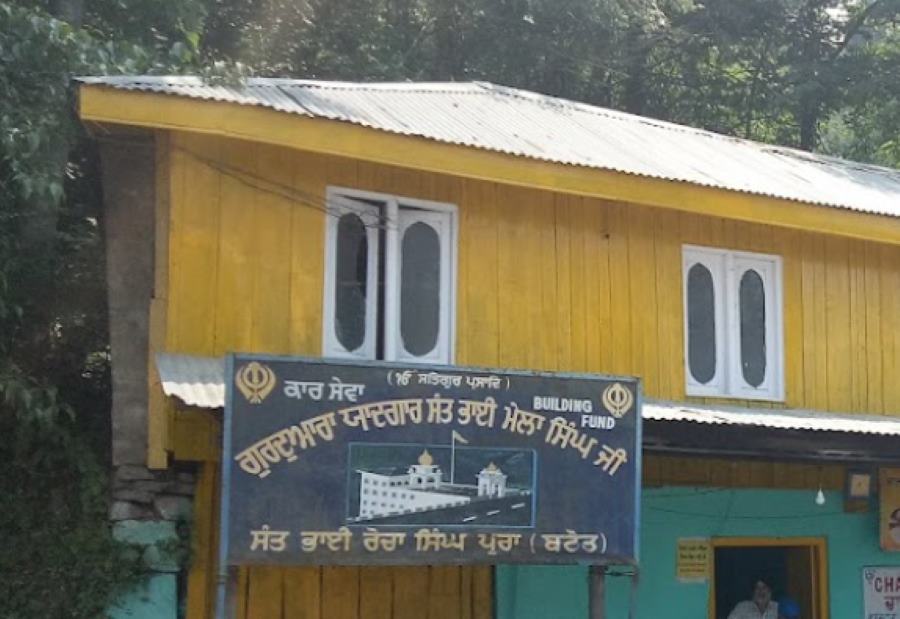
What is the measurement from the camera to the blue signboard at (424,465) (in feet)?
19.7

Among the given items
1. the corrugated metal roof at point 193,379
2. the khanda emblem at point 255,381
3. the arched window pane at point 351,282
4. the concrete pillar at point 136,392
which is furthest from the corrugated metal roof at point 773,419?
the concrete pillar at point 136,392

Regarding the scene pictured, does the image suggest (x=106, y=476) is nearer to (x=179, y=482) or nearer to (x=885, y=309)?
(x=179, y=482)

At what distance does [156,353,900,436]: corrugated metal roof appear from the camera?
6.30 metres

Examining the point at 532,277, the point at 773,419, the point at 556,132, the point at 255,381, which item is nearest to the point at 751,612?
the point at 773,419

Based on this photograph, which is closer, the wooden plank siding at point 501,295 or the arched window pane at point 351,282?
the wooden plank siding at point 501,295

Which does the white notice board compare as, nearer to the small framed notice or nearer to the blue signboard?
the small framed notice

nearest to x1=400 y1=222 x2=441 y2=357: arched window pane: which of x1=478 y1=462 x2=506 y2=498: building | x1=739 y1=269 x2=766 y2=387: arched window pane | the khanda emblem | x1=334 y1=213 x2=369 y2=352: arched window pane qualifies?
x1=334 y1=213 x2=369 y2=352: arched window pane

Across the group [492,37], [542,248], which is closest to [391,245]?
[542,248]

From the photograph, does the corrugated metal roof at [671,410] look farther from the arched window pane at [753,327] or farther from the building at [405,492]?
the building at [405,492]

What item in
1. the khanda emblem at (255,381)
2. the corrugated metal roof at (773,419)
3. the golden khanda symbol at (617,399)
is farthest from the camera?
the corrugated metal roof at (773,419)

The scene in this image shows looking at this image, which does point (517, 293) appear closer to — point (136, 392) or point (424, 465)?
point (424, 465)

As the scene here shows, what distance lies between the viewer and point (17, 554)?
289 inches

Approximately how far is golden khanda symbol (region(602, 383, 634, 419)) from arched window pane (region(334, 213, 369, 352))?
74.0 inches

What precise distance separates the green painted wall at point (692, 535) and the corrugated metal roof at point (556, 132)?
7.81 feet
